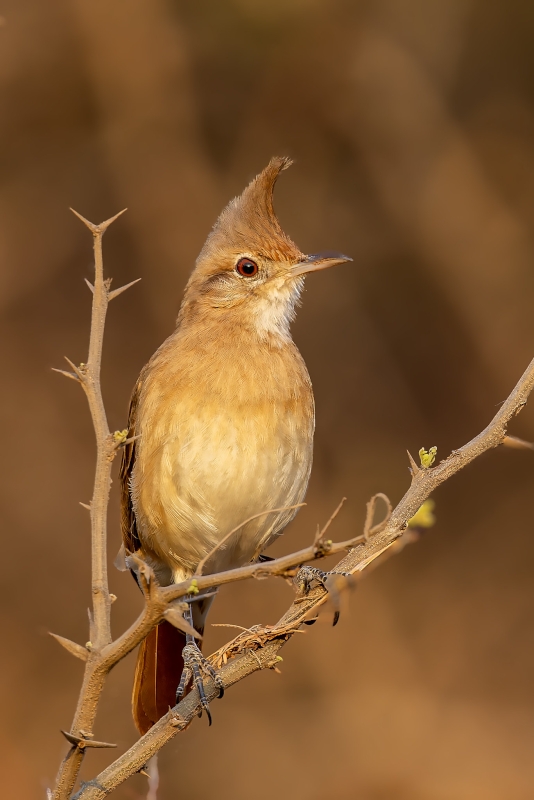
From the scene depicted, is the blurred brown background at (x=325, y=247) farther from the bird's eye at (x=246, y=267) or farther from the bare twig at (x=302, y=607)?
the bare twig at (x=302, y=607)

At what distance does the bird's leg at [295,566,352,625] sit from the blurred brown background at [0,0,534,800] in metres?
3.64

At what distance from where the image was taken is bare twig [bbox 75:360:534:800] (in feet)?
7.04

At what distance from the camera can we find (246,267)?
4230 mm

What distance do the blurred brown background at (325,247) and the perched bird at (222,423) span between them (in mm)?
3031

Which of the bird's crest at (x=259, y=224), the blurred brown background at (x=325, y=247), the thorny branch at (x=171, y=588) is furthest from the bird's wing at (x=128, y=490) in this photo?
the blurred brown background at (x=325, y=247)

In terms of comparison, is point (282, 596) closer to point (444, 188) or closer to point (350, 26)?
point (444, 188)

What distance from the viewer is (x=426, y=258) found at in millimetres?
7828

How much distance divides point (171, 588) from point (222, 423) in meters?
1.91

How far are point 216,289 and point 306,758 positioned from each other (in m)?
3.60

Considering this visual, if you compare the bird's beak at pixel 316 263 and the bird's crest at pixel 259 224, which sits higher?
the bird's crest at pixel 259 224

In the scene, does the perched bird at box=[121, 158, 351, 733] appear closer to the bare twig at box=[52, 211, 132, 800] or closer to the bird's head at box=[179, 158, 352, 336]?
the bird's head at box=[179, 158, 352, 336]

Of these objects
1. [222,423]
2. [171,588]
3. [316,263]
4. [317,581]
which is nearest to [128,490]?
[222,423]

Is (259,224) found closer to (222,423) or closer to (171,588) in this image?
(222,423)

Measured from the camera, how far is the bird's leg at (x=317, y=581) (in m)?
1.89
